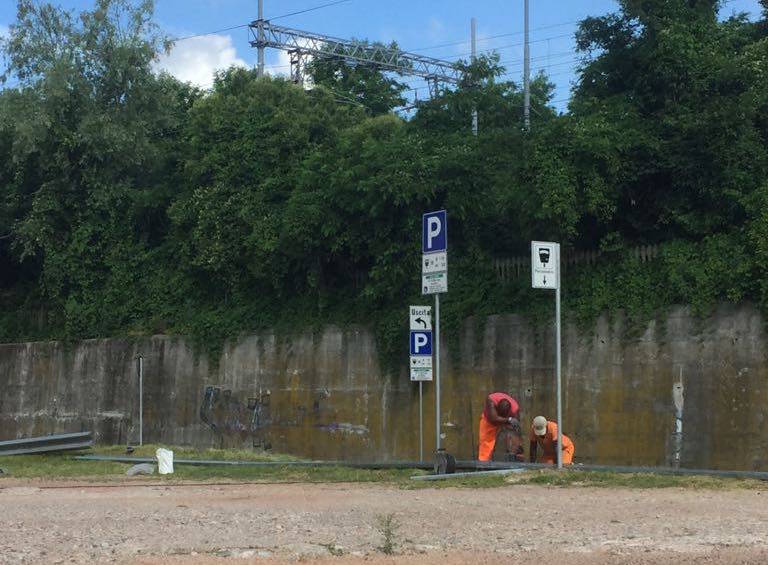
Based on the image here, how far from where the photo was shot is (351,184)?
25234 millimetres

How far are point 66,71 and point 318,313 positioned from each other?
12.7m

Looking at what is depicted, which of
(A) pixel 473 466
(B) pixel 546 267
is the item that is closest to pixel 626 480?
(A) pixel 473 466

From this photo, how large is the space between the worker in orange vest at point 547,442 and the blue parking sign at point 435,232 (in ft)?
10.9

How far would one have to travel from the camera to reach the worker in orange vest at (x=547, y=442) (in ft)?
55.3

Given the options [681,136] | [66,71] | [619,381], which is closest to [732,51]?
[681,136]

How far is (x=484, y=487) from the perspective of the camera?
13.9 metres

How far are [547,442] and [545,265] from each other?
3092mm

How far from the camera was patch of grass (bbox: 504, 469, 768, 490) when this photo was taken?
12.9 meters

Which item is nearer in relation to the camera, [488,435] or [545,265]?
[545,265]

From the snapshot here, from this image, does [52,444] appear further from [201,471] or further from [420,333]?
[420,333]

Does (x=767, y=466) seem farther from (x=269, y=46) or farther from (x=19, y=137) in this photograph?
(x=269, y=46)

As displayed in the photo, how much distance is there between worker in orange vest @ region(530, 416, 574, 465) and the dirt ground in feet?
10.7

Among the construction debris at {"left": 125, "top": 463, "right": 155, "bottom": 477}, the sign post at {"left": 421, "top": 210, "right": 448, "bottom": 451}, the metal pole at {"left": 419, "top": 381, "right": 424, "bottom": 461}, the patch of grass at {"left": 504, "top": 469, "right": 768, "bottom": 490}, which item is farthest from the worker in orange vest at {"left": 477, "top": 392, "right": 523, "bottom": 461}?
the construction debris at {"left": 125, "top": 463, "right": 155, "bottom": 477}

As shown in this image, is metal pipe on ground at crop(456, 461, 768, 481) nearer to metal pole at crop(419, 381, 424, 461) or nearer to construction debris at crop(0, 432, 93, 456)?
metal pole at crop(419, 381, 424, 461)
